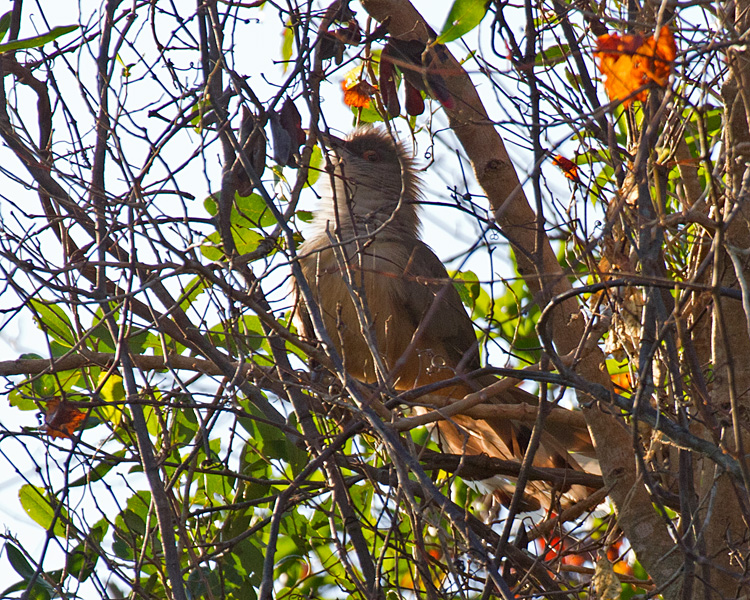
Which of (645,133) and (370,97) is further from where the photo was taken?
(370,97)

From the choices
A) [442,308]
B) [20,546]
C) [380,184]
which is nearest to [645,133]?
[20,546]

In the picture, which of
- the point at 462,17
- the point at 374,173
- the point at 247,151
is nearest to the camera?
the point at 462,17

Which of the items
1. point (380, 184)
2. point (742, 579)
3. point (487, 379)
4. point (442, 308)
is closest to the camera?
point (742, 579)

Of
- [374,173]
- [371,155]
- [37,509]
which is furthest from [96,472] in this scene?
[371,155]

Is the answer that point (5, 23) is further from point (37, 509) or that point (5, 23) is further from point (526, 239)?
point (526, 239)

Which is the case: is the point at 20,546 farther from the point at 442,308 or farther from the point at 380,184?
the point at 380,184

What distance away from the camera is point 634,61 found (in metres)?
1.75

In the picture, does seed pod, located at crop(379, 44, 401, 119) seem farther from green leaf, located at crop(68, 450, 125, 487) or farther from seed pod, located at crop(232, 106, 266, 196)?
green leaf, located at crop(68, 450, 125, 487)

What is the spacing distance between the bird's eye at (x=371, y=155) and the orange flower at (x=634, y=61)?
3.46m

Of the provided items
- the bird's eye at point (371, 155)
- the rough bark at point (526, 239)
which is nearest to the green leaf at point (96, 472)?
the rough bark at point (526, 239)

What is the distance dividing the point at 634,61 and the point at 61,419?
6.33ft

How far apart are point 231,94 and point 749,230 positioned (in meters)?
1.66

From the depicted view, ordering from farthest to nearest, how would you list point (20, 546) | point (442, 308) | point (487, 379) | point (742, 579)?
point (442, 308) < point (487, 379) < point (20, 546) < point (742, 579)

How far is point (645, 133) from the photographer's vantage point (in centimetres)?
199
